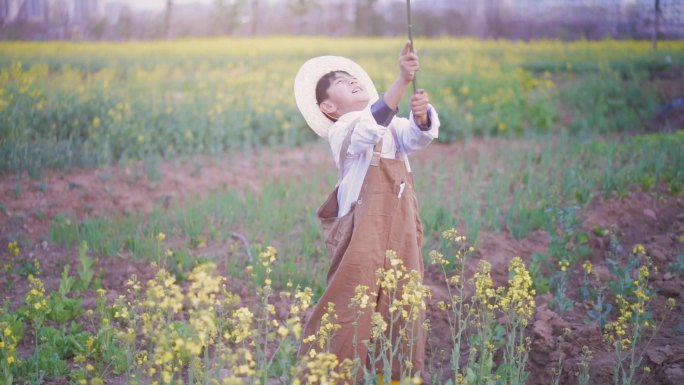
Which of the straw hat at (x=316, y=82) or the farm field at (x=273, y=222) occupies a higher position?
the straw hat at (x=316, y=82)

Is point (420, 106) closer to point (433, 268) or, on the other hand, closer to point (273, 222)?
point (433, 268)

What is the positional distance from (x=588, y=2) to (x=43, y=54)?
33.4ft

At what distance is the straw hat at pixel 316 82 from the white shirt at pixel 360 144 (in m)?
0.16

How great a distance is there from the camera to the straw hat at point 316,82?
3.65 meters

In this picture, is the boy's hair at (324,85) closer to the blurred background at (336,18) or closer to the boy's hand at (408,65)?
the boy's hand at (408,65)

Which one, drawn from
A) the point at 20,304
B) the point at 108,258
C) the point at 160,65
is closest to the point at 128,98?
the point at 160,65

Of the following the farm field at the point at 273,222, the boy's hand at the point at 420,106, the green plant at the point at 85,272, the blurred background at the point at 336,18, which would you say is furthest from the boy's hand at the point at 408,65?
the blurred background at the point at 336,18

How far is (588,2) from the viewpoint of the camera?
14.3m

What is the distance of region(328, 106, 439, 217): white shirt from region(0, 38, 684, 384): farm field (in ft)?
1.45

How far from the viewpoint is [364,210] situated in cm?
338

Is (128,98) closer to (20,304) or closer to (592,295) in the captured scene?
(20,304)

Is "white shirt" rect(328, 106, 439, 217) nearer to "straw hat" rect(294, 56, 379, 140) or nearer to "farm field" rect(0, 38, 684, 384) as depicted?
"straw hat" rect(294, 56, 379, 140)

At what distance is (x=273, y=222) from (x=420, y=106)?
299 centimetres

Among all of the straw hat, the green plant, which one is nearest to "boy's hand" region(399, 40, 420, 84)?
the straw hat
